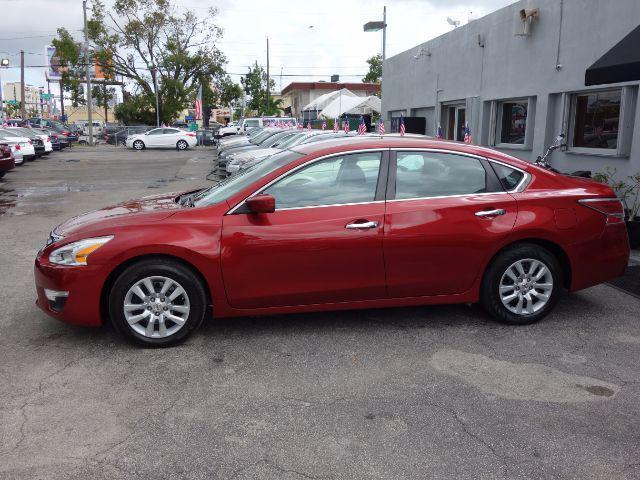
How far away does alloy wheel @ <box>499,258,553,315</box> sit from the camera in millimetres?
5117

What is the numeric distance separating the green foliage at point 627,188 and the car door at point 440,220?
176 inches

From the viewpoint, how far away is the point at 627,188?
30.9ft

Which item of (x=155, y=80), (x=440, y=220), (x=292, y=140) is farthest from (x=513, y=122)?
(x=155, y=80)

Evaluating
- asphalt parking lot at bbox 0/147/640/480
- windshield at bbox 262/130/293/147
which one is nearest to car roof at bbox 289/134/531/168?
asphalt parking lot at bbox 0/147/640/480

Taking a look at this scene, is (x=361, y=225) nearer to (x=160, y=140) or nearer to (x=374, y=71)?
(x=160, y=140)

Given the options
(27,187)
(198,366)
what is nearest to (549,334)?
(198,366)

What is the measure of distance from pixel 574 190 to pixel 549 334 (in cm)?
126

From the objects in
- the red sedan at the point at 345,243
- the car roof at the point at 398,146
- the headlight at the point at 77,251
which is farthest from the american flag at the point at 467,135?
the headlight at the point at 77,251

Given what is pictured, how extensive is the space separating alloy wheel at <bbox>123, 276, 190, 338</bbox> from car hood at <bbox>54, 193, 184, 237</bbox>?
503 mm

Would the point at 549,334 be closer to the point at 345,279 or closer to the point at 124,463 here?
the point at 345,279

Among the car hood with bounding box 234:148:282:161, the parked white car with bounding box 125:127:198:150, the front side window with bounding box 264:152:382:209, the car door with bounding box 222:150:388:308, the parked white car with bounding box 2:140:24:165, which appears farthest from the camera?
the parked white car with bounding box 125:127:198:150

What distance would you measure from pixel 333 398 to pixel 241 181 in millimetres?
2183

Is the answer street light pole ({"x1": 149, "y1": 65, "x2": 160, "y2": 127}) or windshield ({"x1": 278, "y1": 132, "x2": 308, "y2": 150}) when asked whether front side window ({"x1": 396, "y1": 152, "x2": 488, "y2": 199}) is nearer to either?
windshield ({"x1": 278, "y1": 132, "x2": 308, "y2": 150})

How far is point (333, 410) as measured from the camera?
3764 millimetres
